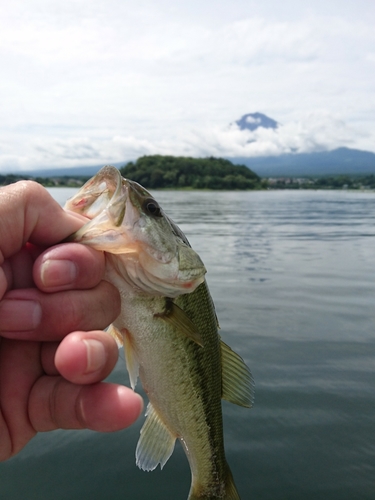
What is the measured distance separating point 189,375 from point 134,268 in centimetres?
74

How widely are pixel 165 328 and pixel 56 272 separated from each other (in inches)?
24.5

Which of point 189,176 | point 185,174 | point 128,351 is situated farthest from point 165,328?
point 185,174

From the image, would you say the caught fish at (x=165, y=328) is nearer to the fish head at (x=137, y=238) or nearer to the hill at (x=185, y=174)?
the fish head at (x=137, y=238)

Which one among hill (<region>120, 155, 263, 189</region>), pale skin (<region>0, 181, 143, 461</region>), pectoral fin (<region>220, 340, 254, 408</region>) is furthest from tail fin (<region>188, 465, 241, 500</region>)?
hill (<region>120, 155, 263, 189</region>)

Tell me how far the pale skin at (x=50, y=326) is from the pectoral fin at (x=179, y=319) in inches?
9.4

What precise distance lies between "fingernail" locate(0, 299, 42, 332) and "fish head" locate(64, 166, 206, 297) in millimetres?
347

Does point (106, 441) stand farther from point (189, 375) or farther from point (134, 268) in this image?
point (134, 268)

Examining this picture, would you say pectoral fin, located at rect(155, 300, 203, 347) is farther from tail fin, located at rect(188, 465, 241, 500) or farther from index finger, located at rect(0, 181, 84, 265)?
tail fin, located at rect(188, 465, 241, 500)

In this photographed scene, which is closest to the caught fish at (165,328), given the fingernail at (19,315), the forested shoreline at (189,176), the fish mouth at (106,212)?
the fish mouth at (106,212)

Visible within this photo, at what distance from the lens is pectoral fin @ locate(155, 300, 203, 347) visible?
7.00 ft

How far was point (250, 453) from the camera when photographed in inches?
166

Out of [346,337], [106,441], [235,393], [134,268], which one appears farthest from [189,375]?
[346,337]

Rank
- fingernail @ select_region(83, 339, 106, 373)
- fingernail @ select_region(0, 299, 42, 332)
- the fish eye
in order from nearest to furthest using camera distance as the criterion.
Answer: fingernail @ select_region(83, 339, 106, 373) → fingernail @ select_region(0, 299, 42, 332) → the fish eye

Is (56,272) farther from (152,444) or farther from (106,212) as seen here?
(152,444)
